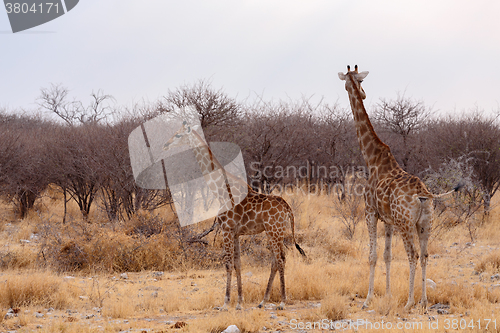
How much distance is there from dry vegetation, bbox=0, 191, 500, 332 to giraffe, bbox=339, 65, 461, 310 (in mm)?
642

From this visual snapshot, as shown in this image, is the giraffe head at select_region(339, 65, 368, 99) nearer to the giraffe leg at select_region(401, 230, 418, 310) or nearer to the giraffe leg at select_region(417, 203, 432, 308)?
the giraffe leg at select_region(417, 203, 432, 308)

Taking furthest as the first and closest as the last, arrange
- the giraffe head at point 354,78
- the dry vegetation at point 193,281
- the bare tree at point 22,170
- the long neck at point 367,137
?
the bare tree at point 22,170 < the giraffe head at point 354,78 < the long neck at point 367,137 < the dry vegetation at point 193,281

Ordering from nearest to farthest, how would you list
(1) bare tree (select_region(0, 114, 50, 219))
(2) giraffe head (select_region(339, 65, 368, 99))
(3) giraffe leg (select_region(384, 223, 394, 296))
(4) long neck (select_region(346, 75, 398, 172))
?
1. (3) giraffe leg (select_region(384, 223, 394, 296))
2. (4) long neck (select_region(346, 75, 398, 172))
3. (2) giraffe head (select_region(339, 65, 368, 99))
4. (1) bare tree (select_region(0, 114, 50, 219))

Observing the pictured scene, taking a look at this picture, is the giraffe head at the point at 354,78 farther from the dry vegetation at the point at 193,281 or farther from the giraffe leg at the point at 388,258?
the dry vegetation at the point at 193,281

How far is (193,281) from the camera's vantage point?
7.86 m

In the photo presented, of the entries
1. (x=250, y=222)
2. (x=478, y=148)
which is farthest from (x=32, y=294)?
(x=478, y=148)

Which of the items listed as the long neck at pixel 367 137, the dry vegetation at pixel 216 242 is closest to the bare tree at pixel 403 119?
the dry vegetation at pixel 216 242

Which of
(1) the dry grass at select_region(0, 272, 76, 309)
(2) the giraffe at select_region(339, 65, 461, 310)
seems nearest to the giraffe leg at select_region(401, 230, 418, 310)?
(2) the giraffe at select_region(339, 65, 461, 310)

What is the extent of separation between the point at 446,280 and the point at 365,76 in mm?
3846

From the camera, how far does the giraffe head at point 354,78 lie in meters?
6.70

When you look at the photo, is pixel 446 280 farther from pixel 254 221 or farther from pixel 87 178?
pixel 87 178

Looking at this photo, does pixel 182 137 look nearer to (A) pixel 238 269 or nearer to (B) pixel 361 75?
(A) pixel 238 269

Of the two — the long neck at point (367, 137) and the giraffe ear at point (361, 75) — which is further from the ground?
the giraffe ear at point (361, 75)

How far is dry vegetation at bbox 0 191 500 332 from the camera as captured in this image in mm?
5645
